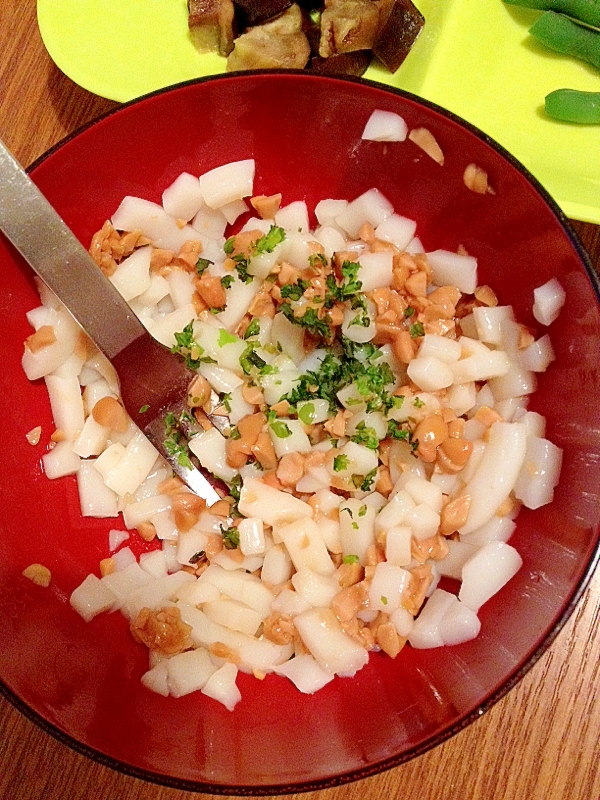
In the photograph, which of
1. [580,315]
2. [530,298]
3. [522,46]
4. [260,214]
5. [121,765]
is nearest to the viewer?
[121,765]

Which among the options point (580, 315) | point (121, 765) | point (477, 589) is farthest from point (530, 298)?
point (121, 765)

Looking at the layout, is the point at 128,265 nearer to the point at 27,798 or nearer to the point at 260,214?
the point at 260,214

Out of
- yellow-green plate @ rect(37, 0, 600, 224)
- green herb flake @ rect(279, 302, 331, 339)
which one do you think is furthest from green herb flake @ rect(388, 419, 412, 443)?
yellow-green plate @ rect(37, 0, 600, 224)

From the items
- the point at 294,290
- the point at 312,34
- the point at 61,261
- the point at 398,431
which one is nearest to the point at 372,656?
the point at 398,431

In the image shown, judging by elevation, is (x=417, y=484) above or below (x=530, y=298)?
below

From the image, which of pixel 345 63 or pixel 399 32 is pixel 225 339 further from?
pixel 399 32

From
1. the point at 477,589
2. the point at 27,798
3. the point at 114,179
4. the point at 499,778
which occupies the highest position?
the point at 114,179
